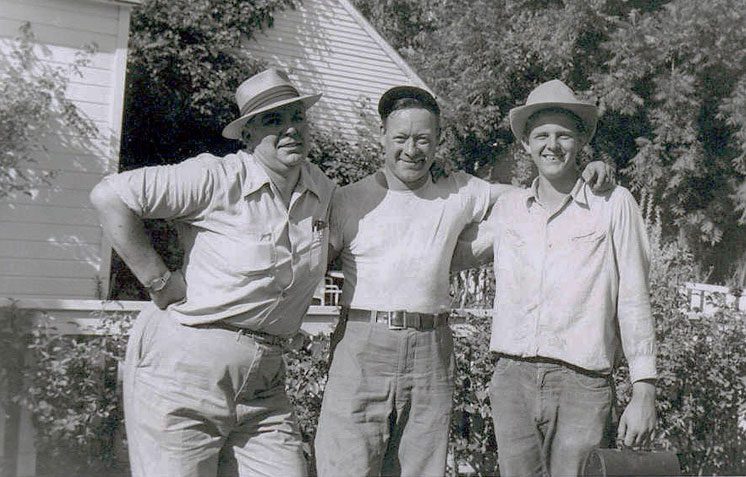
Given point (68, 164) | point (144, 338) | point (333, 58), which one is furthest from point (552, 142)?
point (333, 58)

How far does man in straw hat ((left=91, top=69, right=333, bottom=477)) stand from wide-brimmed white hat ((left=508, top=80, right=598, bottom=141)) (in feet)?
2.96

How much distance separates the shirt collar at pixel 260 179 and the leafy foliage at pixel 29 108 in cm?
609

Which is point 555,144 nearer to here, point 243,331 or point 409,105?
point 409,105

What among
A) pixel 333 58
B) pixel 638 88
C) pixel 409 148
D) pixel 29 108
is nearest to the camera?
pixel 409 148

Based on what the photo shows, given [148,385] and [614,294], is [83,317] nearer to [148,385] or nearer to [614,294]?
[148,385]

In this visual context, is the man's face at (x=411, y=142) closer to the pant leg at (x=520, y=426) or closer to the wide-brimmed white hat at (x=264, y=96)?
the wide-brimmed white hat at (x=264, y=96)

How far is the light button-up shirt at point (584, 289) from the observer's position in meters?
3.24

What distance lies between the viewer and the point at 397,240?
354 cm

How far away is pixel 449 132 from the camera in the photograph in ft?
54.6

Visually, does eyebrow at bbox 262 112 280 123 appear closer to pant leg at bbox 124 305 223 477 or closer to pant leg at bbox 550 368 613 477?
pant leg at bbox 124 305 223 477

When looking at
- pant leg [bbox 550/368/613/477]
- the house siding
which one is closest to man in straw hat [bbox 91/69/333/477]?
pant leg [bbox 550/368/613/477]

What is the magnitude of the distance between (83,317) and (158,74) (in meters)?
7.00

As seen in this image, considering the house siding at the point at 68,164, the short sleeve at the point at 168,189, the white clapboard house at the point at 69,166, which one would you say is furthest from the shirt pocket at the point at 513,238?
the house siding at the point at 68,164

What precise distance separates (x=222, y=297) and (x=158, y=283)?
0.92ft
